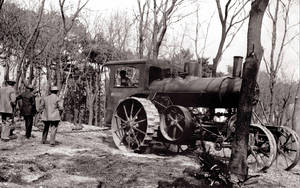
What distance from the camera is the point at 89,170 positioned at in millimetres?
6906

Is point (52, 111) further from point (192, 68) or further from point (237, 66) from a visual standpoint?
point (237, 66)

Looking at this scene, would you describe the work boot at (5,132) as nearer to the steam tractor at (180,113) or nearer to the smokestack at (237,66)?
the steam tractor at (180,113)

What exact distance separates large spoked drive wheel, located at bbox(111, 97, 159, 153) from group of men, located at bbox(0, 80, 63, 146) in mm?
1685

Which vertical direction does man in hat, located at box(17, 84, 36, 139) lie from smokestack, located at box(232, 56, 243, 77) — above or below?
below

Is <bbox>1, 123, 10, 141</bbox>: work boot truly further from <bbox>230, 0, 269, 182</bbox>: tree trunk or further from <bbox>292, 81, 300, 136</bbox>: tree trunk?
<bbox>292, 81, 300, 136</bbox>: tree trunk

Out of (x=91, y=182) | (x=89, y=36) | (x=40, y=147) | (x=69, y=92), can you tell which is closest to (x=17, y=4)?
(x=89, y=36)

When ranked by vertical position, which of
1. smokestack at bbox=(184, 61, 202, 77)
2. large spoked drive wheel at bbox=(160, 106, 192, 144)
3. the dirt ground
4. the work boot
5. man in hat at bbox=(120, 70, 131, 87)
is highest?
smokestack at bbox=(184, 61, 202, 77)

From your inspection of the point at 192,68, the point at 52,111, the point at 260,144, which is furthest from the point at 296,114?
the point at 52,111

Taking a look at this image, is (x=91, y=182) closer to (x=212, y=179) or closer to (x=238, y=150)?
(x=212, y=179)

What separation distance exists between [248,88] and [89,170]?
10.8 feet

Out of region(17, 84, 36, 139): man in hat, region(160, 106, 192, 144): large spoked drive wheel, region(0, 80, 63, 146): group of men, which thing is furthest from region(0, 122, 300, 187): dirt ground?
region(17, 84, 36, 139): man in hat

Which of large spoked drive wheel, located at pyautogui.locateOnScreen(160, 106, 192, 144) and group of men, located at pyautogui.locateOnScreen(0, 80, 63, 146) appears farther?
group of men, located at pyautogui.locateOnScreen(0, 80, 63, 146)

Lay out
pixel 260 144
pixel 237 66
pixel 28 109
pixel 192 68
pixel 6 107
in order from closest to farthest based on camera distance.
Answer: pixel 260 144
pixel 237 66
pixel 192 68
pixel 6 107
pixel 28 109

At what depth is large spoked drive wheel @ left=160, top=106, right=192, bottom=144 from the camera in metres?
9.09
